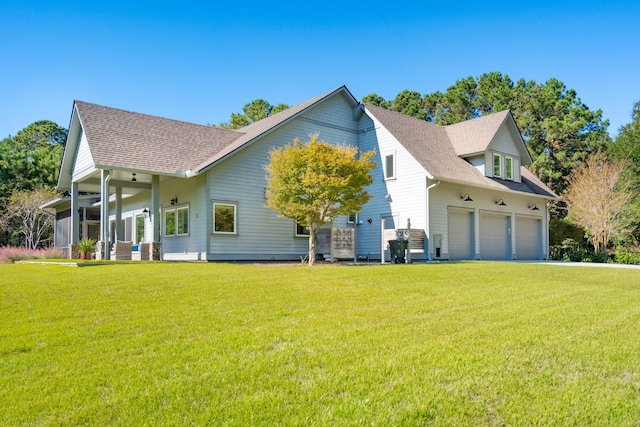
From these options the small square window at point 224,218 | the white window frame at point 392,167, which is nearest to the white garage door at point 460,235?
the white window frame at point 392,167

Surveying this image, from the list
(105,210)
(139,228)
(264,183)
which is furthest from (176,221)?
(139,228)

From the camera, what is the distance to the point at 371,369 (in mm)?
4234

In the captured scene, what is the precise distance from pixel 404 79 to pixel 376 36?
20.6 metres

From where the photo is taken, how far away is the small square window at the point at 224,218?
1644 centimetres

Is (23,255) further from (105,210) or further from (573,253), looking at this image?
(573,253)

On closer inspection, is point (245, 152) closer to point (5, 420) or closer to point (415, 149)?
point (415, 149)

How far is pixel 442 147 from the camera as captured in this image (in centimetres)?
2147

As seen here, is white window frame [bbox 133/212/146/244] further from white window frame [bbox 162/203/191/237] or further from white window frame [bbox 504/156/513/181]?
white window frame [bbox 504/156/513/181]

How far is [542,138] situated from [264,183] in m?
25.9

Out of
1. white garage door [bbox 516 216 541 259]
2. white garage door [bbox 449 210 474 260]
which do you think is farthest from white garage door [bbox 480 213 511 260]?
white garage door [bbox 516 216 541 259]

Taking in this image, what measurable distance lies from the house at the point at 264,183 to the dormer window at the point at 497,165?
0.06 meters

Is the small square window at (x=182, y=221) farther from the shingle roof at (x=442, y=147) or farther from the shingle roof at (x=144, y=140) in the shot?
the shingle roof at (x=442, y=147)

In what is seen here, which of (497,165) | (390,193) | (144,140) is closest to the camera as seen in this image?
(144,140)

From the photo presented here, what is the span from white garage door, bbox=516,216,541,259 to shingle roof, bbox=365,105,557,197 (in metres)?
1.52
